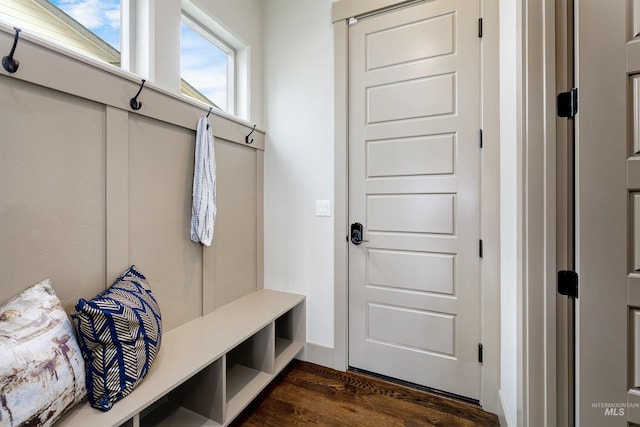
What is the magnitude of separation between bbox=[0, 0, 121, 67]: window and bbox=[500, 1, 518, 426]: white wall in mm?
1970

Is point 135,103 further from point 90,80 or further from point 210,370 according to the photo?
point 210,370

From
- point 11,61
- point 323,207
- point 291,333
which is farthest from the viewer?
point 291,333

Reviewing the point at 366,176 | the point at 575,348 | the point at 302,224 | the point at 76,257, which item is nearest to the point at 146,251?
the point at 76,257

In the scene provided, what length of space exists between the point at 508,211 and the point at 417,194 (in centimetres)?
54

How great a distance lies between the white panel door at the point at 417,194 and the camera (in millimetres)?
1688

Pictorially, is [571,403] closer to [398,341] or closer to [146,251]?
[398,341]

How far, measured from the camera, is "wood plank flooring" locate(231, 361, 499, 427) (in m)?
1.53

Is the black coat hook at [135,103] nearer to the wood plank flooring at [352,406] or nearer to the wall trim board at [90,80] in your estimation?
the wall trim board at [90,80]

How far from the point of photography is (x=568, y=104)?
101 cm

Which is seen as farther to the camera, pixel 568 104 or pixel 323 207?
pixel 323 207

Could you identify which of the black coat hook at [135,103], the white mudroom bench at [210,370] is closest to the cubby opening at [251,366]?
the white mudroom bench at [210,370]

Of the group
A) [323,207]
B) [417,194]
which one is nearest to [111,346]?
[323,207]

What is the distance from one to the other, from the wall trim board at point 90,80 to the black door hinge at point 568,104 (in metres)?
1.78

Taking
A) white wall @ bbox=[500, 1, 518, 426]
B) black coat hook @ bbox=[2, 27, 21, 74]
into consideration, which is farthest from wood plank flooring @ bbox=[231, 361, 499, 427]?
black coat hook @ bbox=[2, 27, 21, 74]
